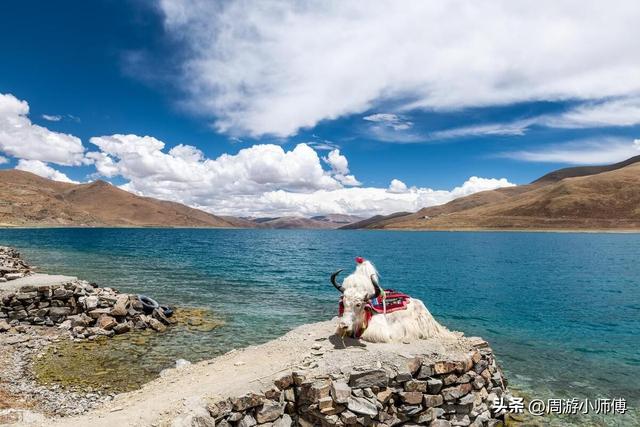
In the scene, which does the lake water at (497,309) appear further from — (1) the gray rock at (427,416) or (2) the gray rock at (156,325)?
(1) the gray rock at (427,416)

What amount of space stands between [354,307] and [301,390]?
113 inches

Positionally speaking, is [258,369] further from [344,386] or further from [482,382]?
[482,382]

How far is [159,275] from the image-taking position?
4412cm

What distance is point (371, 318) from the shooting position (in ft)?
38.6

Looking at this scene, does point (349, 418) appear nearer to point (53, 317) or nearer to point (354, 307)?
point (354, 307)

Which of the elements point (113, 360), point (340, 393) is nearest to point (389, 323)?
point (340, 393)

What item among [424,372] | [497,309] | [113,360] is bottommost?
[497,309]

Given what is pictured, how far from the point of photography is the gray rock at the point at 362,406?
887 cm

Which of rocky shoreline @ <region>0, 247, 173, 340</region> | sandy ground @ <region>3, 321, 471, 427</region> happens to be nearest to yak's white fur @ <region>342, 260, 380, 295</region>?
sandy ground @ <region>3, 321, 471, 427</region>

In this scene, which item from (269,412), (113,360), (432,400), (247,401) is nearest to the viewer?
(247,401)

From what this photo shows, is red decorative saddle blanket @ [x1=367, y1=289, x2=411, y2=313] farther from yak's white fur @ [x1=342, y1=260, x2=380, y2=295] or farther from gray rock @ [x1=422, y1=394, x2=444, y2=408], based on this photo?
gray rock @ [x1=422, y1=394, x2=444, y2=408]

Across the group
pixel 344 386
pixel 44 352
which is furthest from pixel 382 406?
pixel 44 352

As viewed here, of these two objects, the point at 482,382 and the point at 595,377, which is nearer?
the point at 482,382

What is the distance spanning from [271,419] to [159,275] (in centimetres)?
3957
